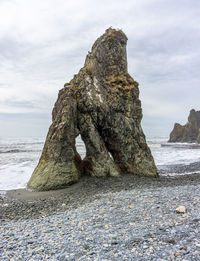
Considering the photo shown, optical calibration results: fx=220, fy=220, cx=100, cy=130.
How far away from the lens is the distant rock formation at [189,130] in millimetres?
91062

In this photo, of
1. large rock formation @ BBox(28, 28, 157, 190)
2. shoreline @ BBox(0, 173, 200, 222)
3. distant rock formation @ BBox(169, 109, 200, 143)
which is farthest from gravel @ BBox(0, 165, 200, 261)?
distant rock formation @ BBox(169, 109, 200, 143)

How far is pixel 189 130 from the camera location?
92500 mm

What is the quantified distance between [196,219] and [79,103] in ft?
34.2

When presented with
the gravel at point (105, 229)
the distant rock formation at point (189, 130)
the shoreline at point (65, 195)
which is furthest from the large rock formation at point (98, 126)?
the distant rock formation at point (189, 130)

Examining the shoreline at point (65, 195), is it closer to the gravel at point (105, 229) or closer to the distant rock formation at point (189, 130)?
the gravel at point (105, 229)

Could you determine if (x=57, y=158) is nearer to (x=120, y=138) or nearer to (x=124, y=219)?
(x=120, y=138)

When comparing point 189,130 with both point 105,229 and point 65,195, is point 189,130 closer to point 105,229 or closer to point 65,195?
point 65,195

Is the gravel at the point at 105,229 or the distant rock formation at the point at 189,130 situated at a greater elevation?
the distant rock formation at the point at 189,130

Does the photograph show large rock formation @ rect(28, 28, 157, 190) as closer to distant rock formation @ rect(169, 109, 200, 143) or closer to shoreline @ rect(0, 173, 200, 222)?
shoreline @ rect(0, 173, 200, 222)

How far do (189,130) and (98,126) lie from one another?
283 ft

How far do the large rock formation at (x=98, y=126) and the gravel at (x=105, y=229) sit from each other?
11.4 ft

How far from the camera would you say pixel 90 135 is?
555 inches

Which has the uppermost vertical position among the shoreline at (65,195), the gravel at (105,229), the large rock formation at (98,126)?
the large rock formation at (98,126)

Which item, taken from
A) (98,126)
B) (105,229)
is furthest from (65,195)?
(105,229)
